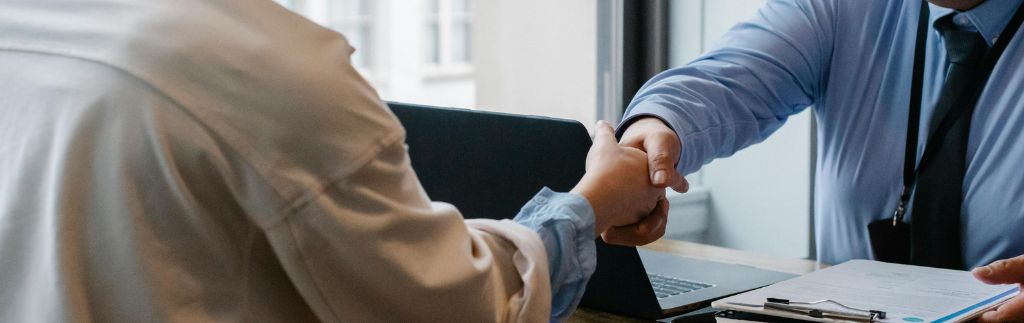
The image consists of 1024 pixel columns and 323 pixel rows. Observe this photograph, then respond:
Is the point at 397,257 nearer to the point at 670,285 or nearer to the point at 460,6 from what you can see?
the point at 670,285

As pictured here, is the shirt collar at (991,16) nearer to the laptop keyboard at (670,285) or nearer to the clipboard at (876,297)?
the clipboard at (876,297)

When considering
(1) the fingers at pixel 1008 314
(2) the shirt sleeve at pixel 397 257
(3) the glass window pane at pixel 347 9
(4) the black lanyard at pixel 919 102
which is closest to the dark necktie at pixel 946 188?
(4) the black lanyard at pixel 919 102

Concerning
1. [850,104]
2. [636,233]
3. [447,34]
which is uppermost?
[447,34]

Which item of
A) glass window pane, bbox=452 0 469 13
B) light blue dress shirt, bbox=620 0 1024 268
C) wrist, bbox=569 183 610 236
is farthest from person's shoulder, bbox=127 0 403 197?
glass window pane, bbox=452 0 469 13

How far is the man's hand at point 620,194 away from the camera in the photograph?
45.8 inches

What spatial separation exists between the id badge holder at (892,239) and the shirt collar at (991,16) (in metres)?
0.29

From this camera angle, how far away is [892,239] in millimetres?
1721

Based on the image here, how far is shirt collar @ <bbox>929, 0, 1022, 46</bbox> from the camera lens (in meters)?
1.69

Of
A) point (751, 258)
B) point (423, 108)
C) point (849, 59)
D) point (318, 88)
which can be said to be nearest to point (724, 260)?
point (751, 258)

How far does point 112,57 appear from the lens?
0.74 m

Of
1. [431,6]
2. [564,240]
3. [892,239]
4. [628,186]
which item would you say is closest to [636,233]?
[628,186]

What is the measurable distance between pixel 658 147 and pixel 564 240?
62 centimetres

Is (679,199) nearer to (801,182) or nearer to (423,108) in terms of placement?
(801,182)

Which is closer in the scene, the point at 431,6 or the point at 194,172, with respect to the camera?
the point at 194,172
